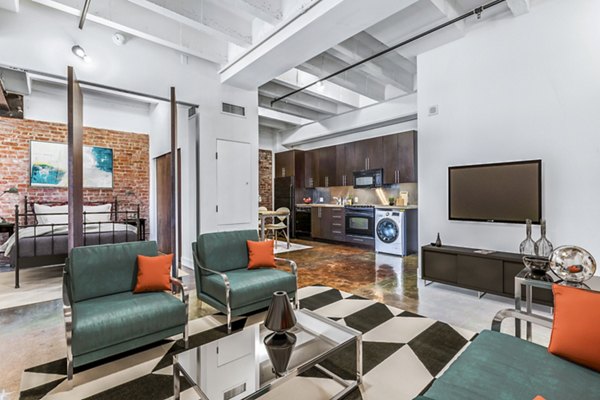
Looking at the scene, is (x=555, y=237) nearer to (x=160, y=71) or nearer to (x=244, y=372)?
(x=244, y=372)

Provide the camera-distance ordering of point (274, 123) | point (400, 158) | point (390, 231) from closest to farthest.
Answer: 1. point (390, 231)
2. point (400, 158)
3. point (274, 123)

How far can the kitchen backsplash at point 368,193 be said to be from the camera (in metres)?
6.76

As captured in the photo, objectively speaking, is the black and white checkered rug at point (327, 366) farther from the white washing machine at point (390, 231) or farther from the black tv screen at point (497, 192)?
the white washing machine at point (390, 231)

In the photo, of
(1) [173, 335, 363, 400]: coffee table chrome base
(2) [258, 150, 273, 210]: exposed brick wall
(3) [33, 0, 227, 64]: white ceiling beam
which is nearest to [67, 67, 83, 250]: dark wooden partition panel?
(3) [33, 0, 227, 64]: white ceiling beam

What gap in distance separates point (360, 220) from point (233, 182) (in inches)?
128

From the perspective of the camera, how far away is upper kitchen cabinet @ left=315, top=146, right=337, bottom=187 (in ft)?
26.3

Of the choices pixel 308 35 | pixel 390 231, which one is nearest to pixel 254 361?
pixel 308 35

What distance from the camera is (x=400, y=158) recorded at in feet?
21.1

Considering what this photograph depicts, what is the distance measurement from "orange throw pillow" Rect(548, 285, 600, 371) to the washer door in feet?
14.7

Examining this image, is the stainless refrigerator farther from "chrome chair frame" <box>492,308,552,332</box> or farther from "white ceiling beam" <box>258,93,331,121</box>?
"chrome chair frame" <box>492,308,552,332</box>

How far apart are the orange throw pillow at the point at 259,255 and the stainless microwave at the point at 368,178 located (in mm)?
4206

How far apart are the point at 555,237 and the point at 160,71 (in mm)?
5367

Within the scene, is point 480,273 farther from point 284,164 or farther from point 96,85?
point 284,164

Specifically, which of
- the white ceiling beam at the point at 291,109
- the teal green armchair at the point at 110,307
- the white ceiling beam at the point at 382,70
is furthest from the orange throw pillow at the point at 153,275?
the white ceiling beam at the point at 291,109
